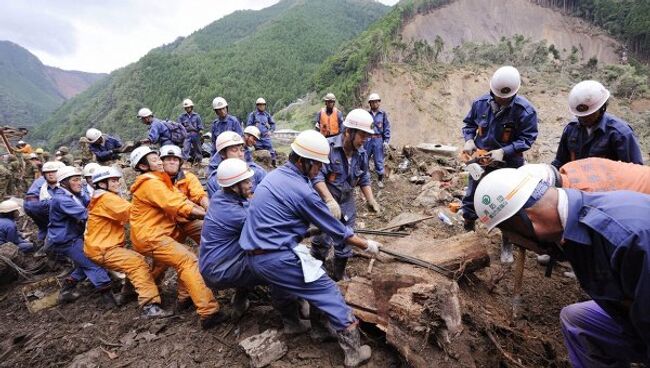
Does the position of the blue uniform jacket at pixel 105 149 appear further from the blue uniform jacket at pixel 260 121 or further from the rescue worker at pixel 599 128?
the rescue worker at pixel 599 128

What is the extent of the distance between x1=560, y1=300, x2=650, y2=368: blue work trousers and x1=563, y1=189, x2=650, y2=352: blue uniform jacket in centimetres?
50

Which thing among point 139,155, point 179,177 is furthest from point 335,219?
point 179,177

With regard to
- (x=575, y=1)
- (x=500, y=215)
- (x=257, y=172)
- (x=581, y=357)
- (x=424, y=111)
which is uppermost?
(x=575, y=1)

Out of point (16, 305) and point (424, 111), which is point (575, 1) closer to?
point (424, 111)

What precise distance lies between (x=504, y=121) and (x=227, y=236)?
3288mm

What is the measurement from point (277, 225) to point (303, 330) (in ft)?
3.78

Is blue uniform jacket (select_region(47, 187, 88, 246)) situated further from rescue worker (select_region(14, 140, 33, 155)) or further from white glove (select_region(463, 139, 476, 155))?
rescue worker (select_region(14, 140, 33, 155))

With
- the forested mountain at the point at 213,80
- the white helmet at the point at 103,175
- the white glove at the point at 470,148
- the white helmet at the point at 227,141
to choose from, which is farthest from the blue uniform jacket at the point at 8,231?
the forested mountain at the point at 213,80

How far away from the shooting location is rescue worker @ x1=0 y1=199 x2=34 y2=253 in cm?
644

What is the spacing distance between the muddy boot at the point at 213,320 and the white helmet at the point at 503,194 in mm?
2938

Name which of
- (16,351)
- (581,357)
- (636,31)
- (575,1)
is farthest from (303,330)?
(575,1)

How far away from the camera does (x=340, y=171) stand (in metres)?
3.97

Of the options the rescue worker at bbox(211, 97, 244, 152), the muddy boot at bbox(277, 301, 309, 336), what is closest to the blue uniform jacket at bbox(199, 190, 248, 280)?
the muddy boot at bbox(277, 301, 309, 336)

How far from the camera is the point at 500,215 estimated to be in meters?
1.74
